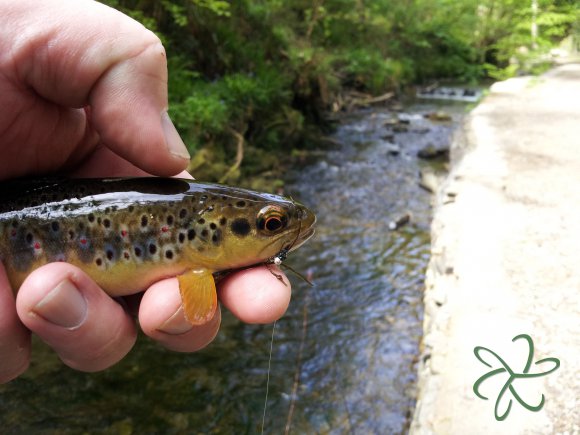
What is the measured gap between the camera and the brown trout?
7.32 ft

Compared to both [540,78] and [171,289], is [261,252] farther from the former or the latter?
[540,78]

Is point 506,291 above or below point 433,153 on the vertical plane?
above

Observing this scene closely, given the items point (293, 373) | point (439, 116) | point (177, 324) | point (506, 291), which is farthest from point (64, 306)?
point (439, 116)

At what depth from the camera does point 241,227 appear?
7.32 feet

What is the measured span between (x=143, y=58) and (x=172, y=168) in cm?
54

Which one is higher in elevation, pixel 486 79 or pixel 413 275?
pixel 413 275

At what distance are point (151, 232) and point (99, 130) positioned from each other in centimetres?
65

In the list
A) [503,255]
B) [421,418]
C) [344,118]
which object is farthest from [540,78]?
[421,418]

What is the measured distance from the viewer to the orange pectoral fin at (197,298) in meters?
2.10

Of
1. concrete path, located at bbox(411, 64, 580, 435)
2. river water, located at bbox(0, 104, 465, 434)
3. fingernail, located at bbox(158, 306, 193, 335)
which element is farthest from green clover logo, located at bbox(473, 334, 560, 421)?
fingernail, located at bbox(158, 306, 193, 335)

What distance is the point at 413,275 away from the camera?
741 centimetres

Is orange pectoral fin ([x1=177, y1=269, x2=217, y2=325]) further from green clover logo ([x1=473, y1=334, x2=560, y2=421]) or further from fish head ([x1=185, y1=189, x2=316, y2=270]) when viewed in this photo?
green clover logo ([x1=473, y1=334, x2=560, y2=421])

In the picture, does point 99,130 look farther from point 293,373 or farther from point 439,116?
point 439,116

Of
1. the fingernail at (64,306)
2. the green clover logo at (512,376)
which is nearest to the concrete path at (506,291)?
the green clover logo at (512,376)
